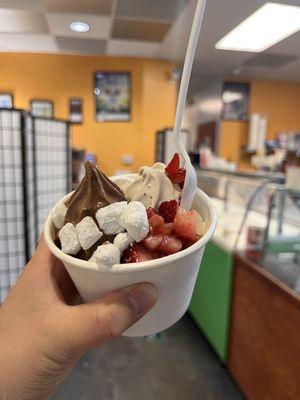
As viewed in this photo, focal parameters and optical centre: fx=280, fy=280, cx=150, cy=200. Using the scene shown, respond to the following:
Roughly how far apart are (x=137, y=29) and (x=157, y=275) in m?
1.31

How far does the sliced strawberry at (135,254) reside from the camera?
409 millimetres

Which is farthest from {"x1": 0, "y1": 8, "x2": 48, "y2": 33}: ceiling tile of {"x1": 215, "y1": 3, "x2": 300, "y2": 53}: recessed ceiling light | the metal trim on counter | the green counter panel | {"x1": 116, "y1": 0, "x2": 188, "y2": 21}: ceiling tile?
the metal trim on counter

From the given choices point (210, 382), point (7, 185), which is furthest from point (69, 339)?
point (210, 382)

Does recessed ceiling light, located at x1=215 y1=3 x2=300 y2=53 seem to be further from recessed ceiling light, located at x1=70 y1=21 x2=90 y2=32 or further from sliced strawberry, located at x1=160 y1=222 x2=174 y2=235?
sliced strawberry, located at x1=160 y1=222 x2=174 y2=235

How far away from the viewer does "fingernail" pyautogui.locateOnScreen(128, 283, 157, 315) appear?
0.43 meters

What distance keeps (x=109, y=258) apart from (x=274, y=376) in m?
1.16

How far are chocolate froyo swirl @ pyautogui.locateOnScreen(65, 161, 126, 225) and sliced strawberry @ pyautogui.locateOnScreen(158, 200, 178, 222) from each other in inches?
3.0

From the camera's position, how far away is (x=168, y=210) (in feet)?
1.53

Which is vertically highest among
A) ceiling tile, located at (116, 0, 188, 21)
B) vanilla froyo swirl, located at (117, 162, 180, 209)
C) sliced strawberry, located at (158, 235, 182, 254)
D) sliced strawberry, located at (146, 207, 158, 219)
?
ceiling tile, located at (116, 0, 188, 21)

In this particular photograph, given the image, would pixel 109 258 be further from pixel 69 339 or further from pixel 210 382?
pixel 210 382

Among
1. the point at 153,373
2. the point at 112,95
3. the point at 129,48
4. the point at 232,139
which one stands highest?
the point at 129,48

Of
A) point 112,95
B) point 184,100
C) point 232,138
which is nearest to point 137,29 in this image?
point 112,95

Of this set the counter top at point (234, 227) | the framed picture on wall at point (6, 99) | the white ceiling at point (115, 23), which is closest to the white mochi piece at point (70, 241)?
the white ceiling at point (115, 23)

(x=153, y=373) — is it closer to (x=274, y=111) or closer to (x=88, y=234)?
(x=88, y=234)
